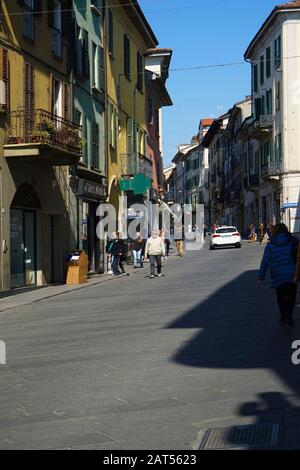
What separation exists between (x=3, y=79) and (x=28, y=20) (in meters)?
2.86

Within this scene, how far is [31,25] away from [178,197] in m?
122

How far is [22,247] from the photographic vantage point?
69.9ft

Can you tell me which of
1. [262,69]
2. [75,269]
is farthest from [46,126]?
[262,69]

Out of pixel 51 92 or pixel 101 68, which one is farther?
pixel 101 68

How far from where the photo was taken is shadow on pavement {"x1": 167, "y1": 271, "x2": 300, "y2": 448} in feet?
21.3

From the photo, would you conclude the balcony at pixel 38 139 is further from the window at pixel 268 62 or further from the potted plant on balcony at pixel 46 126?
the window at pixel 268 62

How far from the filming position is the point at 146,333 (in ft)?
36.6

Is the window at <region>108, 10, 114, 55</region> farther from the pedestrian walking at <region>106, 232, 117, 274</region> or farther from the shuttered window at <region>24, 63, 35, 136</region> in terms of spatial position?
the shuttered window at <region>24, 63, 35, 136</region>

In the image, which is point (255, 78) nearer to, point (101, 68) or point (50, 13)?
point (101, 68)

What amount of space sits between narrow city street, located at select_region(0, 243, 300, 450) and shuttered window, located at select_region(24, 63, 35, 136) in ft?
22.9

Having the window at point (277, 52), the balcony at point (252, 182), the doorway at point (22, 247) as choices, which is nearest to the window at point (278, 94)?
the window at point (277, 52)

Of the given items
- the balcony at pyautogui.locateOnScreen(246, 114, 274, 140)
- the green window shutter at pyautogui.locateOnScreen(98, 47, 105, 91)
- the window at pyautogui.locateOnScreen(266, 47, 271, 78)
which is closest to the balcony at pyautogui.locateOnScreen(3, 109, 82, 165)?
the green window shutter at pyautogui.locateOnScreen(98, 47, 105, 91)
